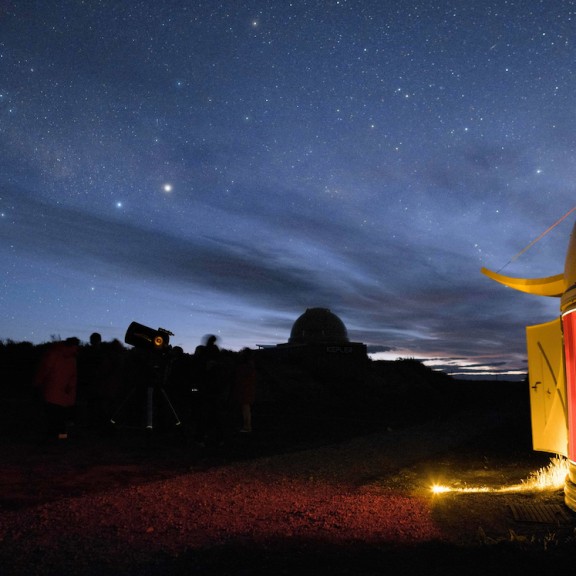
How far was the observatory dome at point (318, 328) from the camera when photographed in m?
44.9

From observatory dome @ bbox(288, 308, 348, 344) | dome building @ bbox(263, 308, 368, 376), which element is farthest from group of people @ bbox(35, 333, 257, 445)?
observatory dome @ bbox(288, 308, 348, 344)

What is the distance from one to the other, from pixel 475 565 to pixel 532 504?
254 cm

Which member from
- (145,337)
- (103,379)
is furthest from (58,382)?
(145,337)

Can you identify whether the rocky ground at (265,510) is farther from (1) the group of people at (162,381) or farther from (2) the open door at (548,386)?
(2) the open door at (548,386)

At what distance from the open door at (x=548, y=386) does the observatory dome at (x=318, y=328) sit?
36.2 m

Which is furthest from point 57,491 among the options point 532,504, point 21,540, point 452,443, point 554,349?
point 452,443

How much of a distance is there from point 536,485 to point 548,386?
52.2 inches

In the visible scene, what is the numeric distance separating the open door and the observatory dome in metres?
36.2

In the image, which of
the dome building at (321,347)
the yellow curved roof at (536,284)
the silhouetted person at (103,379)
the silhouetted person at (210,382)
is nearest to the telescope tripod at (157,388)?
the silhouetted person at (103,379)

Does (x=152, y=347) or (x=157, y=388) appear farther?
(x=157, y=388)

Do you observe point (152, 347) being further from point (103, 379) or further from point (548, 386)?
point (548, 386)

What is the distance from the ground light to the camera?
7.12m

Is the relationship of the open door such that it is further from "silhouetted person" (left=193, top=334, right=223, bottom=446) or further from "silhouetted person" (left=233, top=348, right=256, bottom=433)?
"silhouetted person" (left=233, top=348, right=256, bottom=433)

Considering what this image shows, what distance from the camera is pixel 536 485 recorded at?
24.3 feet
